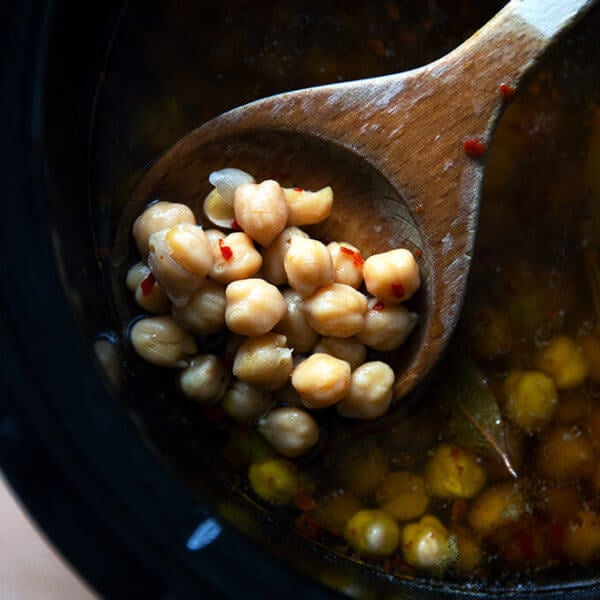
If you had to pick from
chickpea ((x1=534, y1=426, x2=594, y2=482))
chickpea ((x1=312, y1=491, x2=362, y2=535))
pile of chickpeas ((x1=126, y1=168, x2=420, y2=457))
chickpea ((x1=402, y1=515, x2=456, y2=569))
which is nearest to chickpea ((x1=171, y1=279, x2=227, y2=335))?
pile of chickpeas ((x1=126, y1=168, x2=420, y2=457))

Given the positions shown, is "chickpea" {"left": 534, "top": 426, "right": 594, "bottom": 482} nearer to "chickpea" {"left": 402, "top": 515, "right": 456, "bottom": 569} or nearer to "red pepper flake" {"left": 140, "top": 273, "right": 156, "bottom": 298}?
"chickpea" {"left": 402, "top": 515, "right": 456, "bottom": 569}

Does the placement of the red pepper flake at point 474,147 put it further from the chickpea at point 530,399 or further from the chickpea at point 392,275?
the chickpea at point 530,399

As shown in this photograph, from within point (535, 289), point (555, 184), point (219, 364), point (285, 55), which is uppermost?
point (285, 55)

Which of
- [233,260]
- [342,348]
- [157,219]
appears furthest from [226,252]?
[342,348]

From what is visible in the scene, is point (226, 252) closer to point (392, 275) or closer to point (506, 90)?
Answer: point (392, 275)

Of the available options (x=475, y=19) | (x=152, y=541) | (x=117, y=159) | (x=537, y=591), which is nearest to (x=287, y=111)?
(x=117, y=159)

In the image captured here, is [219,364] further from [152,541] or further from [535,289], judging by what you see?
[535,289]
